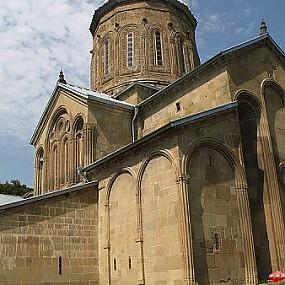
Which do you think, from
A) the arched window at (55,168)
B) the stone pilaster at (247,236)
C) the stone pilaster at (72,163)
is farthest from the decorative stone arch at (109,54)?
the stone pilaster at (247,236)

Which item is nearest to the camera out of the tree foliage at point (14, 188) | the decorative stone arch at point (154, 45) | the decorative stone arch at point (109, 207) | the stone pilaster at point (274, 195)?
the stone pilaster at point (274, 195)

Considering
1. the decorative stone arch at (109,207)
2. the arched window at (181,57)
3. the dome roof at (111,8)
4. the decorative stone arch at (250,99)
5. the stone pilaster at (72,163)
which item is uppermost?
the dome roof at (111,8)

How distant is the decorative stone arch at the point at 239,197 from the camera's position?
10.8 metres

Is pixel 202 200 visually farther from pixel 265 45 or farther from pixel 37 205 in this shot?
pixel 265 45

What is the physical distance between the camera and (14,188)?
36.9 m

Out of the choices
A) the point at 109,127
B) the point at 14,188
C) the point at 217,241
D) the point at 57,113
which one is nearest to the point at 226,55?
the point at 109,127

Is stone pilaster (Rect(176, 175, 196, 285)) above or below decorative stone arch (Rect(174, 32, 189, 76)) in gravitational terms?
below

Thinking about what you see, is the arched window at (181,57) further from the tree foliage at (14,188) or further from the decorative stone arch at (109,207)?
the tree foliage at (14,188)

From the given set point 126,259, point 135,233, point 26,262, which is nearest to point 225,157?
point 135,233

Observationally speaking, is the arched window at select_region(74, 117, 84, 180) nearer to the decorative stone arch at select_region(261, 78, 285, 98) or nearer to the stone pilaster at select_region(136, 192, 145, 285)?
the stone pilaster at select_region(136, 192, 145, 285)

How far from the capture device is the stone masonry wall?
12.0 metres

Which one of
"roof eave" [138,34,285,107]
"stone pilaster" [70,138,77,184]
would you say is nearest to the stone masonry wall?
"stone pilaster" [70,138,77,184]

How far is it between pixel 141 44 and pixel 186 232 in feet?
45.0

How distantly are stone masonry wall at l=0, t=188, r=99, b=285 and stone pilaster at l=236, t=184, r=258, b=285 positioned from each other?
4.75m
